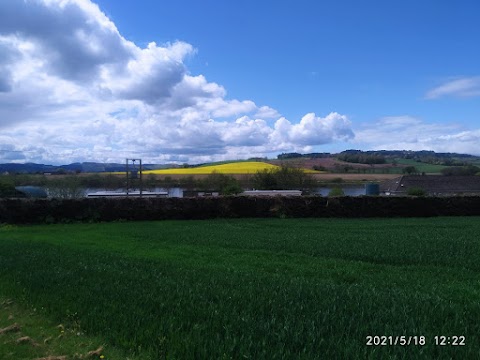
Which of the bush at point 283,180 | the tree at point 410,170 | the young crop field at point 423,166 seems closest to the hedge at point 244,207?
the bush at point 283,180

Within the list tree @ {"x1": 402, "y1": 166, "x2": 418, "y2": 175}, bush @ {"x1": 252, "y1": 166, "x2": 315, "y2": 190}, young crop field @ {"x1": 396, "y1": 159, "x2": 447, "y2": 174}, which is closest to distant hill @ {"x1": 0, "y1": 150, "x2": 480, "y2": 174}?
young crop field @ {"x1": 396, "y1": 159, "x2": 447, "y2": 174}

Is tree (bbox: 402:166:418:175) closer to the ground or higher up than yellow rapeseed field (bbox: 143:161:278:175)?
closer to the ground

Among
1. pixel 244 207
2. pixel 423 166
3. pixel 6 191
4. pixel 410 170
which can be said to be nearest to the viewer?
pixel 244 207

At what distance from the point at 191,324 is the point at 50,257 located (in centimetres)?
840

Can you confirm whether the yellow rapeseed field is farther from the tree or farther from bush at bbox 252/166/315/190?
the tree

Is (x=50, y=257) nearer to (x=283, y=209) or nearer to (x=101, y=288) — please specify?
(x=101, y=288)

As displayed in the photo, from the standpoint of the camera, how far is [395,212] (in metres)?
36.2

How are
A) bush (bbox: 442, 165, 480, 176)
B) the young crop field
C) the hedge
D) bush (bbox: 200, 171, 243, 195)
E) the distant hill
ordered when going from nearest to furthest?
the hedge, bush (bbox: 200, 171, 243, 195), the distant hill, bush (bbox: 442, 165, 480, 176), the young crop field

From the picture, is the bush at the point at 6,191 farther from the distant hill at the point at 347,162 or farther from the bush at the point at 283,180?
A: the bush at the point at 283,180

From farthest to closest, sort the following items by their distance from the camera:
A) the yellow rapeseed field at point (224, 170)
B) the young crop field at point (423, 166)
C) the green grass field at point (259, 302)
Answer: the young crop field at point (423, 166) < the yellow rapeseed field at point (224, 170) < the green grass field at point (259, 302)

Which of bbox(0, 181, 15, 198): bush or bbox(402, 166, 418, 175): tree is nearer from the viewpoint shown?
bbox(0, 181, 15, 198): bush

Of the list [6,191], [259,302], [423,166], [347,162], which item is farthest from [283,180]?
[259,302]

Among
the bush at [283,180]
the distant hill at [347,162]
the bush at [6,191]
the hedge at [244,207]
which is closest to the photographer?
the hedge at [244,207]

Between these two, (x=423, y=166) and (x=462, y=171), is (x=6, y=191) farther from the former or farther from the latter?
(x=423, y=166)
